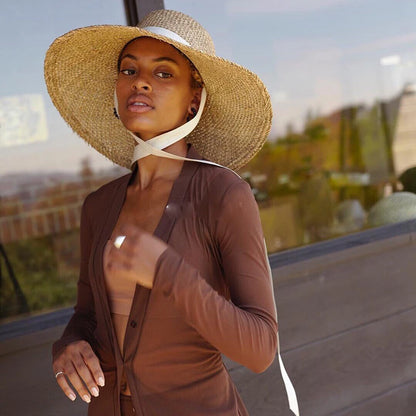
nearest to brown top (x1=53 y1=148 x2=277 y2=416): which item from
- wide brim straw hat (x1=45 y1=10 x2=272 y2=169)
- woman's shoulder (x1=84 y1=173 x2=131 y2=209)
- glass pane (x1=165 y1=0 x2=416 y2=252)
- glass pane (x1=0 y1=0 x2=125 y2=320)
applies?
woman's shoulder (x1=84 y1=173 x2=131 y2=209)

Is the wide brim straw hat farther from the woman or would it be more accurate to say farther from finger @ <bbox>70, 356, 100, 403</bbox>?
finger @ <bbox>70, 356, 100, 403</bbox>

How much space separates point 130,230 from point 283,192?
378 centimetres

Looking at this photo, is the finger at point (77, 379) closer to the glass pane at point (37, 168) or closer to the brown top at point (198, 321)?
the brown top at point (198, 321)

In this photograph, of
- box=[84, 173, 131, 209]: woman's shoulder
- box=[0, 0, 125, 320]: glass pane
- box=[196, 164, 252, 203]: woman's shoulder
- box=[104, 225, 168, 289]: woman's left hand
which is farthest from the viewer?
box=[0, 0, 125, 320]: glass pane

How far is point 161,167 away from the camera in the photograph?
1.37 m

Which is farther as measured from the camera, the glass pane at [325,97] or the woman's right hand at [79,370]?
the glass pane at [325,97]

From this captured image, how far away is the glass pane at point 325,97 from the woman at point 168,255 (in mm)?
2348

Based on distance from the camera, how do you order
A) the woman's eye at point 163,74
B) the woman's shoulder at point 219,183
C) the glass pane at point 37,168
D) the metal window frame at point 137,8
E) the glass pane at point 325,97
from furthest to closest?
the glass pane at point 325,97
the glass pane at point 37,168
the metal window frame at point 137,8
the woman's eye at point 163,74
the woman's shoulder at point 219,183

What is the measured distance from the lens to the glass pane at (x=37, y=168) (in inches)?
152

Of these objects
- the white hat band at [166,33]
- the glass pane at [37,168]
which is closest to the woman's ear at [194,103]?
the white hat band at [166,33]

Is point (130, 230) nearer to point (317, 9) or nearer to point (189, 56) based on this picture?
point (189, 56)

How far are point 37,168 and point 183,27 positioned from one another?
3924 millimetres

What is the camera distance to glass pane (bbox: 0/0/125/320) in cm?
385

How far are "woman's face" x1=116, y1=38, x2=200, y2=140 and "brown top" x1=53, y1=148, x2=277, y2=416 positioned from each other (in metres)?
0.11
